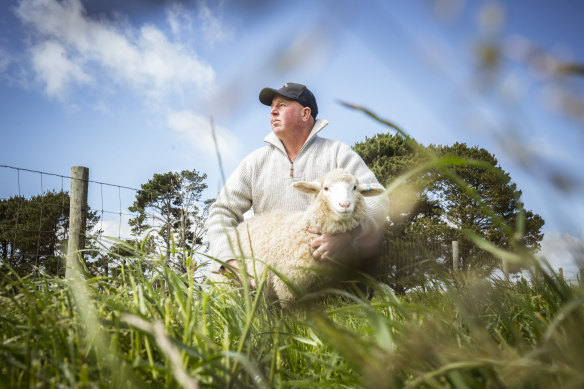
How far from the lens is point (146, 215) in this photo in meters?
7.10

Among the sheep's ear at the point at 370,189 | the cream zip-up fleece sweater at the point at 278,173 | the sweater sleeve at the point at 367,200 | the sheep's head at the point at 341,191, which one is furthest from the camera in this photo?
the cream zip-up fleece sweater at the point at 278,173

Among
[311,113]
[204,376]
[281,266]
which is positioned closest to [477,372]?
[204,376]

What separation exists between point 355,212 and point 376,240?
597 mm

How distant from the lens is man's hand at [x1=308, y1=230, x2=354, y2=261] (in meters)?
3.14

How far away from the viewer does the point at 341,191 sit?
3.17m

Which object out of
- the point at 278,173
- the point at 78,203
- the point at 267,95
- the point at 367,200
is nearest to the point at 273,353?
the point at 367,200

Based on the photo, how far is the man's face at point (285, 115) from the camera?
436cm

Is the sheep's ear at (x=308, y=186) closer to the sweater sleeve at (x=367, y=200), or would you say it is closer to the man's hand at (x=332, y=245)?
the man's hand at (x=332, y=245)

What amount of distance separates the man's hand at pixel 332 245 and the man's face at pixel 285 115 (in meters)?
1.61

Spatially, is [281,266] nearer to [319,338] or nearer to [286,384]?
[319,338]

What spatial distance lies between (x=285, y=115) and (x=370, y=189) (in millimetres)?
1564

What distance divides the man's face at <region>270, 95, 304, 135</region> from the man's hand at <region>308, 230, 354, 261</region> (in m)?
1.61

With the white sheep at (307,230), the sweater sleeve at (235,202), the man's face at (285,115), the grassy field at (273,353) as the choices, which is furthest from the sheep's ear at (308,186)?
the grassy field at (273,353)

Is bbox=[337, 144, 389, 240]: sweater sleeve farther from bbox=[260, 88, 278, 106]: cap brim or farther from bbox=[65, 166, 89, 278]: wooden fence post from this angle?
bbox=[65, 166, 89, 278]: wooden fence post
